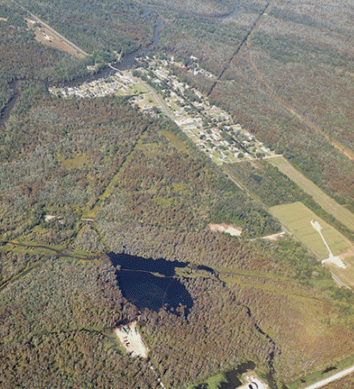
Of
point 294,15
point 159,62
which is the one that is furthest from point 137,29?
point 294,15

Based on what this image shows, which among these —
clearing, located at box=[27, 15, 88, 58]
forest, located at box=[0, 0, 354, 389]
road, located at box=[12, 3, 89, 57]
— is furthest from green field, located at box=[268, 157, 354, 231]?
road, located at box=[12, 3, 89, 57]

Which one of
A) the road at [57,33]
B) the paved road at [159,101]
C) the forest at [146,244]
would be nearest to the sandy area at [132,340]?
the forest at [146,244]

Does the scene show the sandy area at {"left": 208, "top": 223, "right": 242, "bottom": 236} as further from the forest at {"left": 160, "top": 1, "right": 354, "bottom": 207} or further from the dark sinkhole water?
the forest at {"left": 160, "top": 1, "right": 354, "bottom": 207}

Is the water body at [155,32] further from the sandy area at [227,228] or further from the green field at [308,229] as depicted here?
the sandy area at [227,228]

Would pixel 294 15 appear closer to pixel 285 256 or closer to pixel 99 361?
pixel 285 256

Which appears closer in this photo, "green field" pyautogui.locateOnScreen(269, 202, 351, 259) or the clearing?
"green field" pyautogui.locateOnScreen(269, 202, 351, 259)
